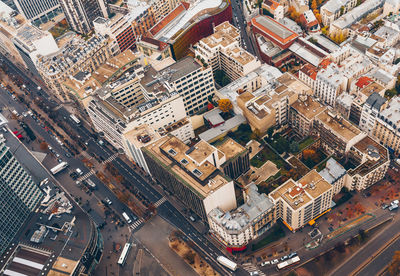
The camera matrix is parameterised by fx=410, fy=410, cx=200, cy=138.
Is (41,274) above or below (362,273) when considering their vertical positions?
above

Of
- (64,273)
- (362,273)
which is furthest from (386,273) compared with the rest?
(64,273)

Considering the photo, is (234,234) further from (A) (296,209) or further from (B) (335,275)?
(B) (335,275)

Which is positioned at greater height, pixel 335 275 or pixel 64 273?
pixel 64 273

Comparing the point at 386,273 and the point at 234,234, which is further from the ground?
the point at 234,234

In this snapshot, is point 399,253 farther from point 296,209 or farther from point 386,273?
point 296,209

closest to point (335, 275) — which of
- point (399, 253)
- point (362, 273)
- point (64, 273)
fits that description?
point (362, 273)

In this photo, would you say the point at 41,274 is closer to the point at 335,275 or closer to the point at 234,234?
the point at 234,234

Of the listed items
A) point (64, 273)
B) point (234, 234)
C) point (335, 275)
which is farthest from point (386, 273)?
point (64, 273)
